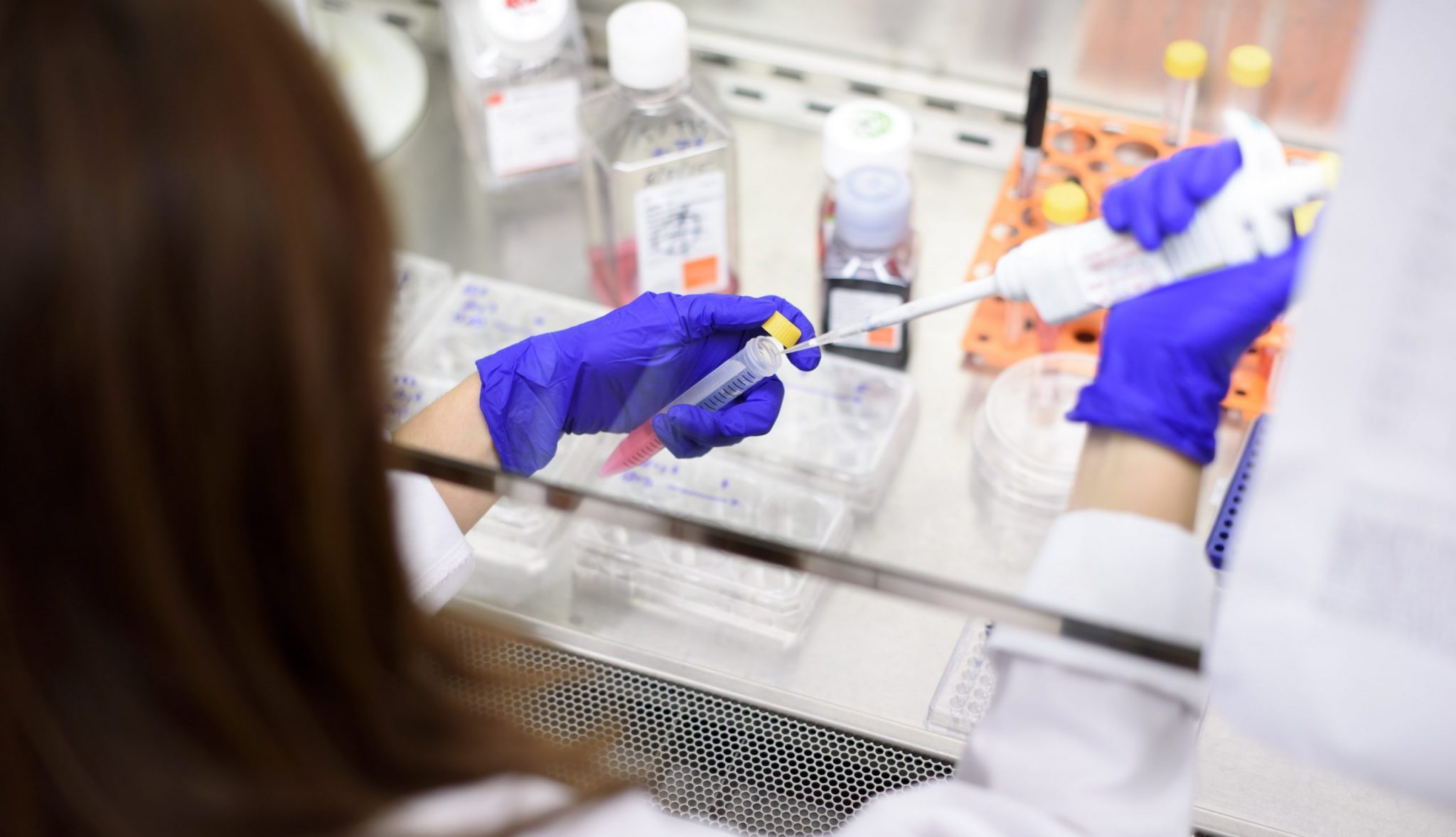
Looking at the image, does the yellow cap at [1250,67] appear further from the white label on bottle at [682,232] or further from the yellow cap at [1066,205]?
the white label on bottle at [682,232]

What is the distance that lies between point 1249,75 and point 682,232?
1.77ft

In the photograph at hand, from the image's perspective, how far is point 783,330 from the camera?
0.94 metres

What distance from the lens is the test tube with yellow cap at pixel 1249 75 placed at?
117 centimetres

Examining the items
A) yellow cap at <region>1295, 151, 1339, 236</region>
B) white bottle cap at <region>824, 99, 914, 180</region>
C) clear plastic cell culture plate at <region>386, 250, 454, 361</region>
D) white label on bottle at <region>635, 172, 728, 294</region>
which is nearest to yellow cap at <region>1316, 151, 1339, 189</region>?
yellow cap at <region>1295, 151, 1339, 236</region>

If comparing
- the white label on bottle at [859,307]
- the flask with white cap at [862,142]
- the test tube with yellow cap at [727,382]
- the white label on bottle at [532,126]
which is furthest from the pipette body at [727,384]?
the white label on bottle at [532,126]

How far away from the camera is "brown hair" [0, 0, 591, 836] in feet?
1.46

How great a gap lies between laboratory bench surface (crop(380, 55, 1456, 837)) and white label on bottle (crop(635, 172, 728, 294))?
0.25 ft

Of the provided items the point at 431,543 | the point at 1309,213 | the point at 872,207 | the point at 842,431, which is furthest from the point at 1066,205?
the point at 431,543

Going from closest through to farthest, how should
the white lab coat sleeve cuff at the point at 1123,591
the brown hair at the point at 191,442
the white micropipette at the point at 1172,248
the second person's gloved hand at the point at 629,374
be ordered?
the brown hair at the point at 191,442
the white lab coat sleeve cuff at the point at 1123,591
the white micropipette at the point at 1172,248
the second person's gloved hand at the point at 629,374

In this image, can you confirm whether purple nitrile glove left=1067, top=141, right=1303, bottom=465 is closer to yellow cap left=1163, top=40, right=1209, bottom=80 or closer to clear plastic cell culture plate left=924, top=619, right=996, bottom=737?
clear plastic cell culture plate left=924, top=619, right=996, bottom=737

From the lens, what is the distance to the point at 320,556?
51cm

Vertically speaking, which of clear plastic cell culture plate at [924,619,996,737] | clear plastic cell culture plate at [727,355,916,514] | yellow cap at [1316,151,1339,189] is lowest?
clear plastic cell culture plate at [924,619,996,737]

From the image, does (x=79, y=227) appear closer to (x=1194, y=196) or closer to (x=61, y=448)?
(x=61, y=448)

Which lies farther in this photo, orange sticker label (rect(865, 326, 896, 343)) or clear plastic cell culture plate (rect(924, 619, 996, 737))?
orange sticker label (rect(865, 326, 896, 343))
